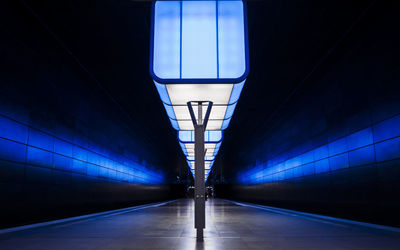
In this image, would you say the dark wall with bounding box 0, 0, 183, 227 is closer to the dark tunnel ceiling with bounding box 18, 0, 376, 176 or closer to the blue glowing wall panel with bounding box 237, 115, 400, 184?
the dark tunnel ceiling with bounding box 18, 0, 376, 176

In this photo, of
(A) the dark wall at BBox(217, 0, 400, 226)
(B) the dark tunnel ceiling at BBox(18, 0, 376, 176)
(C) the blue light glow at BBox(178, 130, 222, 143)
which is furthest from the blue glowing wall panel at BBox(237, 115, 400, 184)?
(C) the blue light glow at BBox(178, 130, 222, 143)

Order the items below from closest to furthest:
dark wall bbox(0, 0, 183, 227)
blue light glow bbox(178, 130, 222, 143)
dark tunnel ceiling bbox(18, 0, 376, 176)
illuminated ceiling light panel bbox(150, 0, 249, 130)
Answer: illuminated ceiling light panel bbox(150, 0, 249, 130), dark wall bbox(0, 0, 183, 227), dark tunnel ceiling bbox(18, 0, 376, 176), blue light glow bbox(178, 130, 222, 143)

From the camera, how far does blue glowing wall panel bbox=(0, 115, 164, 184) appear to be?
10.9 metres

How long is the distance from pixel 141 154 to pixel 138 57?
21493mm

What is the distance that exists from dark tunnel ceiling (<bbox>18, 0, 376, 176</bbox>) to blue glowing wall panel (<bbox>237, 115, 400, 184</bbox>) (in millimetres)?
4149

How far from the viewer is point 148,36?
1383cm

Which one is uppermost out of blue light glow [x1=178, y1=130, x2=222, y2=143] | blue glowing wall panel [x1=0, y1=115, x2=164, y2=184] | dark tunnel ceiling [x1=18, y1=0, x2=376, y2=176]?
dark tunnel ceiling [x1=18, y1=0, x2=376, y2=176]

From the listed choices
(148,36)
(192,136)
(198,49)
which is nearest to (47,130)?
(148,36)

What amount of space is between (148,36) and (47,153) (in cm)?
657

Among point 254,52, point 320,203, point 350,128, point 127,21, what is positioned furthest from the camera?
point 320,203

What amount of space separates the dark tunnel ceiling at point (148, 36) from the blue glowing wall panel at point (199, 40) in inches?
33.5

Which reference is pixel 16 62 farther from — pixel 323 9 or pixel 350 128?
pixel 350 128

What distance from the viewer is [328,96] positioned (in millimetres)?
15727

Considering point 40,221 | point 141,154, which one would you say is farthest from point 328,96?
point 141,154
